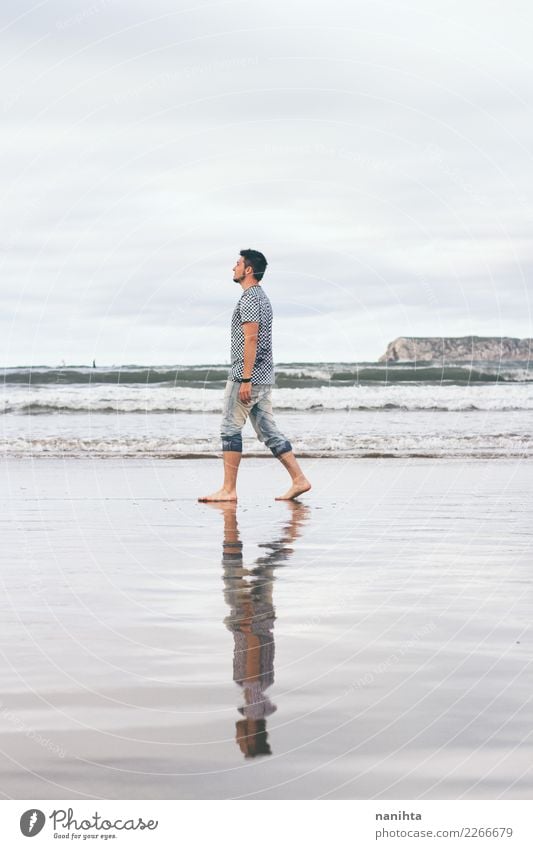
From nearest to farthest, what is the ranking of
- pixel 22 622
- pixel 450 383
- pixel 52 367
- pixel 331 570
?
pixel 22 622 → pixel 331 570 → pixel 450 383 → pixel 52 367

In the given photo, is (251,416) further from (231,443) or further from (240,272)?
(240,272)

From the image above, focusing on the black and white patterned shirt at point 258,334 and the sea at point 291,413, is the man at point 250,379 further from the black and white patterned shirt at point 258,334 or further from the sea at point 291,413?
the sea at point 291,413

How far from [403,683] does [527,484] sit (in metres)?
9.03

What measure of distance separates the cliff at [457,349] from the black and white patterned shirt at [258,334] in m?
38.6

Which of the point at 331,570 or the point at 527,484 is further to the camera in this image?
the point at 527,484

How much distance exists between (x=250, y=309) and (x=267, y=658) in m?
7.17

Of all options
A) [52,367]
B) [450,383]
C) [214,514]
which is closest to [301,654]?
[214,514]

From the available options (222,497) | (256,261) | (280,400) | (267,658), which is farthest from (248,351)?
(280,400)

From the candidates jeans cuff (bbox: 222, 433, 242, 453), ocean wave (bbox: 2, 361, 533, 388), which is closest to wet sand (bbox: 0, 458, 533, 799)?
jeans cuff (bbox: 222, 433, 242, 453)

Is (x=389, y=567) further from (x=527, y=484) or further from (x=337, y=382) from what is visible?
(x=337, y=382)

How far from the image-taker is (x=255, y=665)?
497 centimetres

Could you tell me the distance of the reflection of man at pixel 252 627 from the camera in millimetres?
4152

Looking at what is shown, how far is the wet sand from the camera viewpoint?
3760 millimetres

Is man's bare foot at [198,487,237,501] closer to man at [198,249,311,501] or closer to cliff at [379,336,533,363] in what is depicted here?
man at [198,249,311,501]
